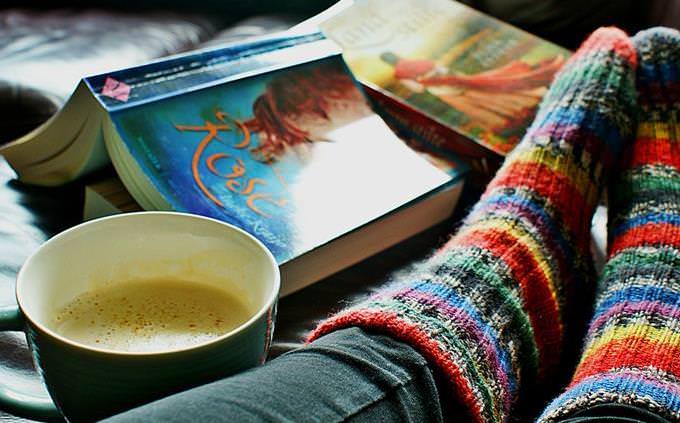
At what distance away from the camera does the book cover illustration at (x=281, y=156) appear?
57cm

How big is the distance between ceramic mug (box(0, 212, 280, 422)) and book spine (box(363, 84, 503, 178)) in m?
0.35

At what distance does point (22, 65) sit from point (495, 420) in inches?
27.3

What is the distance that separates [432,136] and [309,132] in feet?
0.44

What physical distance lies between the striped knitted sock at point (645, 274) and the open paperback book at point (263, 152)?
165 millimetres

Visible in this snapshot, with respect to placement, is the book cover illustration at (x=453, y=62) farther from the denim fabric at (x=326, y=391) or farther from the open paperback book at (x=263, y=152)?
the denim fabric at (x=326, y=391)

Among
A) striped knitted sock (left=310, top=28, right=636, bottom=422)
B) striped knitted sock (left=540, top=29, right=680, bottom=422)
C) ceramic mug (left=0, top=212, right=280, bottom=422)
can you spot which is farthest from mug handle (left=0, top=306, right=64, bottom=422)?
striped knitted sock (left=540, top=29, right=680, bottom=422)

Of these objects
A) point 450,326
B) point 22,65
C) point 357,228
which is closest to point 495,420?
point 450,326

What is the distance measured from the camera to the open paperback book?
1.87 ft

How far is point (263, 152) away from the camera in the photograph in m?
0.64

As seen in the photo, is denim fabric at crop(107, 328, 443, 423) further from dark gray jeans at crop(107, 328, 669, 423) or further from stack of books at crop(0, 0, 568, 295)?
stack of books at crop(0, 0, 568, 295)

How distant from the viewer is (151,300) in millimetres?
407

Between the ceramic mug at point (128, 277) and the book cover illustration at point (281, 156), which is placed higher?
the ceramic mug at point (128, 277)

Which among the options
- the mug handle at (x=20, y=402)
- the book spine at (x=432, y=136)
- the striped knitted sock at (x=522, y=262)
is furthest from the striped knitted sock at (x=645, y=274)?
the mug handle at (x=20, y=402)

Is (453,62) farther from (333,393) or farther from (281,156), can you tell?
(333,393)
